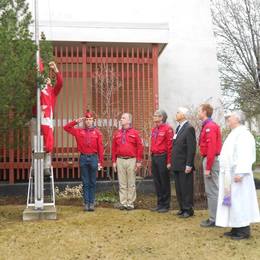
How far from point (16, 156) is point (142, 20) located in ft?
16.7

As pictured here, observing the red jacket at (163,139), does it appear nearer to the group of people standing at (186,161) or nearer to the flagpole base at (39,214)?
the group of people standing at (186,161)

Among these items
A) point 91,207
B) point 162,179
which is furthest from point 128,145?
point 91,207

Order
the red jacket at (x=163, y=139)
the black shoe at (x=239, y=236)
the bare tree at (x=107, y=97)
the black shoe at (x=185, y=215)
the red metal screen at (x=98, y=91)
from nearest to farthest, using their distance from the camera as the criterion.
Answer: the black shoe at (x=239, y=236) < the black shoe at (x=185, y=215) < the red jacket at (x=163, y=139) < the bare tree at (x=107, y=97) < the red metal screen at (x=98, y=91)

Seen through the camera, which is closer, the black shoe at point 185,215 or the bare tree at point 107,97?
the black shoe at point 185,215

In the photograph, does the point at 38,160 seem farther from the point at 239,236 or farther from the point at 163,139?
the point at 239,236

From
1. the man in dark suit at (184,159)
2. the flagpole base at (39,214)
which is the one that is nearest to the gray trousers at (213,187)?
the man in dark suit at (184,159)

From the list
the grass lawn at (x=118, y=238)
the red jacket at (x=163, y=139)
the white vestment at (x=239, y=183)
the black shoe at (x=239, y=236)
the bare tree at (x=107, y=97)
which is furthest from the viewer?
the bare tree at (x=107, y=97)

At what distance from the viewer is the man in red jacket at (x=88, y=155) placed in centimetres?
785

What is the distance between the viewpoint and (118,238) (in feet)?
19.9

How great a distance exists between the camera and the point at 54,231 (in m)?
6.40

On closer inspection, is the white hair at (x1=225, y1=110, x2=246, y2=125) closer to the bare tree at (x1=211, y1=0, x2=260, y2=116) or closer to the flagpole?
the flagpole

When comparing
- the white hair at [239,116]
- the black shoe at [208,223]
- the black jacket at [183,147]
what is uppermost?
the white hair at [239,116]

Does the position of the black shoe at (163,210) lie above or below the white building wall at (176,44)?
below

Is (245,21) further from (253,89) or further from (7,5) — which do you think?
(7,5)
